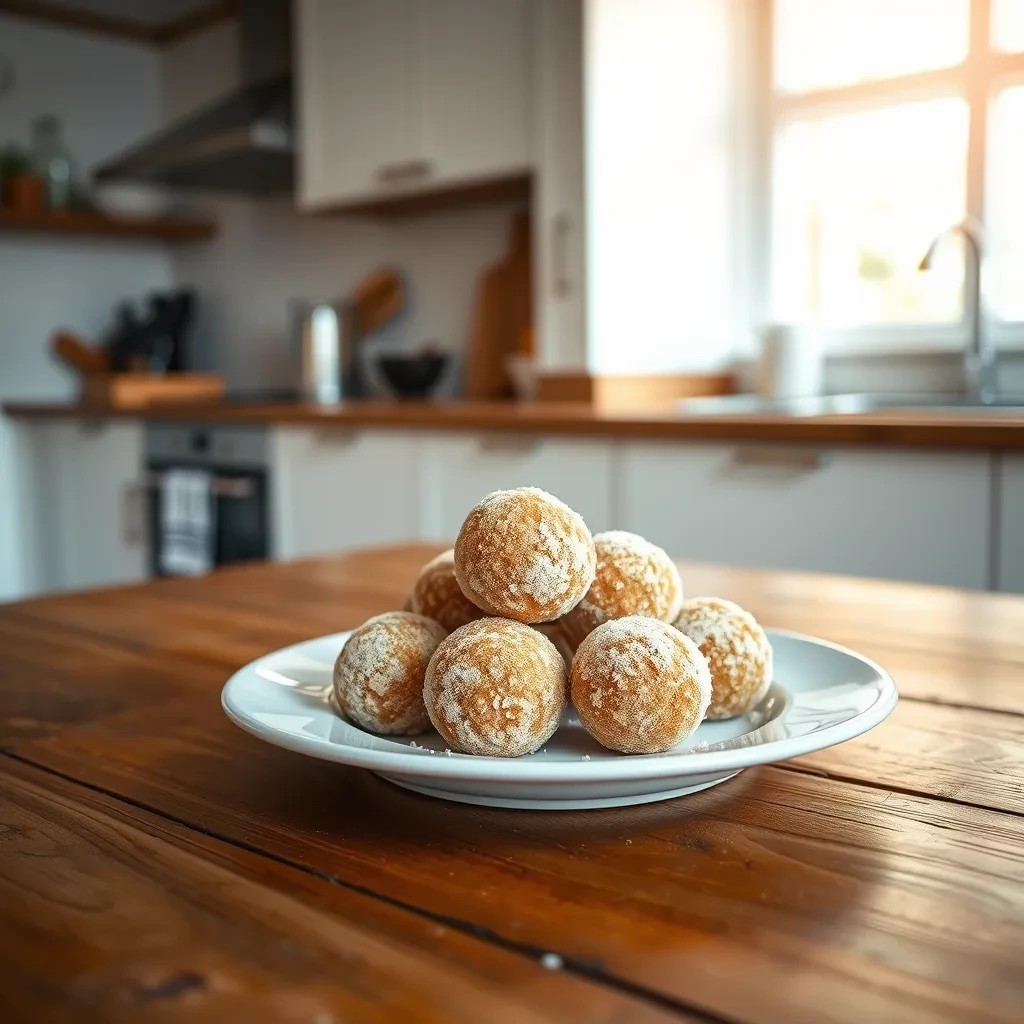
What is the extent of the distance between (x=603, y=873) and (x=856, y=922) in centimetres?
10

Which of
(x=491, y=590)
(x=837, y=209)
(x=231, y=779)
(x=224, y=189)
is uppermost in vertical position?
(x=224, y=189)

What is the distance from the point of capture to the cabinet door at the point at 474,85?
284cm

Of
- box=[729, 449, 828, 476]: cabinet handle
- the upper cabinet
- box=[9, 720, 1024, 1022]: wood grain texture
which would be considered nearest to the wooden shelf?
the upper cabinet

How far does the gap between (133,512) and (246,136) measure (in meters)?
1.15

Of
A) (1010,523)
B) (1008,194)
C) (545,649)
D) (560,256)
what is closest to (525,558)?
(545,649)

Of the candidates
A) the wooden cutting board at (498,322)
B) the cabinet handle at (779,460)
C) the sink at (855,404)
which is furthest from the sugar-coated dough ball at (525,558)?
the wooden cutting board at (498,322)

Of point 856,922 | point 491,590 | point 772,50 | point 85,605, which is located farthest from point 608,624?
point 772,50

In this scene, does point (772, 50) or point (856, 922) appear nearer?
point (856, 922)

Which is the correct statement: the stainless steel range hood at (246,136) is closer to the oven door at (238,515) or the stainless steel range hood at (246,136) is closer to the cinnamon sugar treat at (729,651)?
the oven door at (238,515)

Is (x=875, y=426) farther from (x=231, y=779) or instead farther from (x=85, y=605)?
(x=231, y=779)

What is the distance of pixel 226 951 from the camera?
16.8 inches

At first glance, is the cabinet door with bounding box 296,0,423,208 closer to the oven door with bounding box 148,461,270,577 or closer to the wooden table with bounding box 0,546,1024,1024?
the oven door with bounding box 148,461,270,577

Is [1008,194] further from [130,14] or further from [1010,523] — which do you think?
[130,14]

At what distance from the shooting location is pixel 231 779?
63 cm
